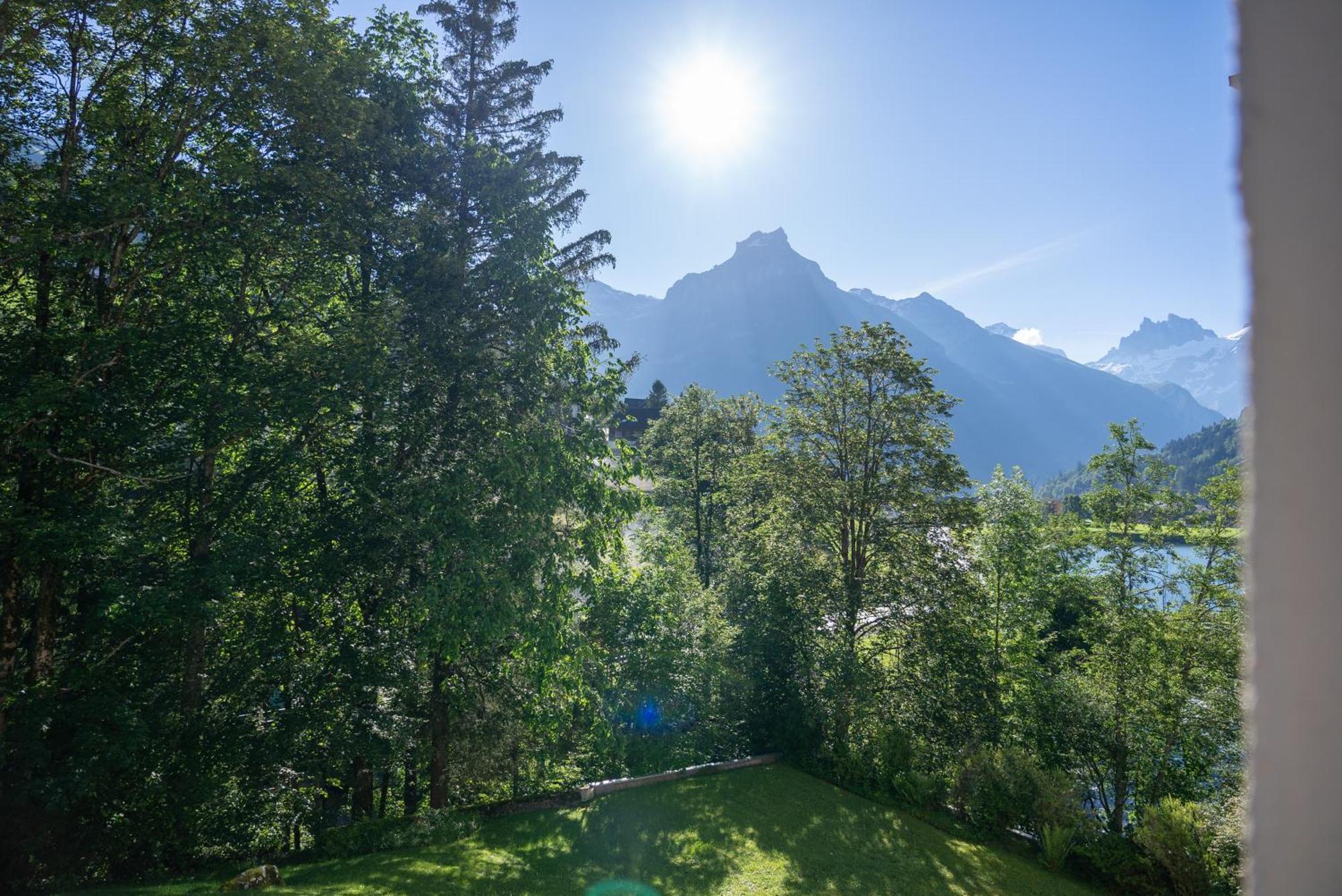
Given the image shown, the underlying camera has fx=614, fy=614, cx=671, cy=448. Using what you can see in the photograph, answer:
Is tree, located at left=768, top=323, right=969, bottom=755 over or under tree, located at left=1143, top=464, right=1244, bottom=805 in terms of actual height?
over

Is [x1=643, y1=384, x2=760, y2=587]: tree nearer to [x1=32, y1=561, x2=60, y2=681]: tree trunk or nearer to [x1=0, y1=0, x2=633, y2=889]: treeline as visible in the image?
[x1=0, y1=0, x2=633, y2=889]: treeline

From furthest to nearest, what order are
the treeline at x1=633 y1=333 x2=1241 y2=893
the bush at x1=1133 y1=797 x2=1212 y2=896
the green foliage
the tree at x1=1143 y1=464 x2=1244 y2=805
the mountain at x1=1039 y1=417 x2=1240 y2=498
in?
the mountain at x1=1039 y1=417 x2=1240 y2=498 < the green foliage < the tree at x1=1143 y1=464 x2=1244 y2=805 < the treeline at x1=633 y1=333 x2=1241 y2=893 < the bush at x1=1133 y1=797 x2=1212 y2=896

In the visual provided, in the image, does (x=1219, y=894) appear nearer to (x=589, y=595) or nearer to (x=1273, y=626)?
(x=589, y=595)

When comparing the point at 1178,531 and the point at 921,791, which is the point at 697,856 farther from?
the point at 1178,531

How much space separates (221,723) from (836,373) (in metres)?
16.9

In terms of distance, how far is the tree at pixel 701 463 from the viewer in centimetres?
2900

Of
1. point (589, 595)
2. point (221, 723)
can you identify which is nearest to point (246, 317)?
point (221, 723)

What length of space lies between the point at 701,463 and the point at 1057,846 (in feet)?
65.4

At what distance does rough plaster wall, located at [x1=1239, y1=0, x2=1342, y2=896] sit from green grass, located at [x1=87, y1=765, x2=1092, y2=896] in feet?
32.9

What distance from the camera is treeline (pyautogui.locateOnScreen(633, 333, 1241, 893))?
1312 centimetres

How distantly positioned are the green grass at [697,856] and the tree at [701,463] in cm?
1529

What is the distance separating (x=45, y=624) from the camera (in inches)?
375

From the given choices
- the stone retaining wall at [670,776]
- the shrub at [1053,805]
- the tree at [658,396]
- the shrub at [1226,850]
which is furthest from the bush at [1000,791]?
the tree at [658,396]

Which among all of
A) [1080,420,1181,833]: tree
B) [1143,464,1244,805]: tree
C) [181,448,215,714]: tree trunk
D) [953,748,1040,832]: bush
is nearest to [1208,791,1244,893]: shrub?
[953,748,1040,832]: bush
